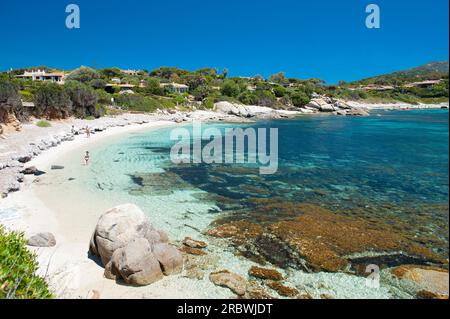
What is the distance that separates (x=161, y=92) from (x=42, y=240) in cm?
6645

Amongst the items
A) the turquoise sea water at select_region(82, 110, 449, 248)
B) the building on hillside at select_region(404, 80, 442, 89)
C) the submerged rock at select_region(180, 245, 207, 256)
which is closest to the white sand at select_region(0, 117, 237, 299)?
the submerged rock at select_region(180, 245, 207, 256)

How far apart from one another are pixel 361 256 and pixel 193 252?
4689 mm

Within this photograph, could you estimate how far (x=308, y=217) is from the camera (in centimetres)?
1136

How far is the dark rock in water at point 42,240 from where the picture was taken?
8.31 metres

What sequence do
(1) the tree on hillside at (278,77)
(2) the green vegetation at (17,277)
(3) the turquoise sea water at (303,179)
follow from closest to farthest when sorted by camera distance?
(2) the green vegetation at (17,277) < (3) the turquoise sea water at (303,179) < (1) the tree on hillside at (278,77)

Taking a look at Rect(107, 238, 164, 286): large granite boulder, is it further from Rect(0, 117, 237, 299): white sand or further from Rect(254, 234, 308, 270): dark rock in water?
Rect(254, 234, 308, 270): dark rock in water

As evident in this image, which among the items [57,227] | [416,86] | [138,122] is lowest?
[57,227]

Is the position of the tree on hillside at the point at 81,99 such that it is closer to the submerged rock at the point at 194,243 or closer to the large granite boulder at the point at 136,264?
the submerged rock at the point at 194,243

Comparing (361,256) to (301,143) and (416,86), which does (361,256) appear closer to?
(301,143)

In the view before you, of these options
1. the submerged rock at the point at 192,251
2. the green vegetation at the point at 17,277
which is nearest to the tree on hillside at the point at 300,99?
the submerged rock at the point at 192,251

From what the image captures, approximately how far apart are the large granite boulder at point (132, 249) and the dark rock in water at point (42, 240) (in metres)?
1.21

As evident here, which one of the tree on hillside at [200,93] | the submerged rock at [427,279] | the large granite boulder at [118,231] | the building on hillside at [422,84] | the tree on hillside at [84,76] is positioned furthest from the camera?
the building on hillside at [422,84]
